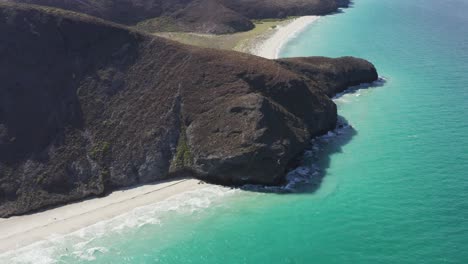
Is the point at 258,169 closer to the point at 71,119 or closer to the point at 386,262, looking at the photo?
the point at 386,262

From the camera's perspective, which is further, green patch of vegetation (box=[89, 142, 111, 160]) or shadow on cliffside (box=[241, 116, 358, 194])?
green patch of vegetation (box=[89, 142, 111, 160])

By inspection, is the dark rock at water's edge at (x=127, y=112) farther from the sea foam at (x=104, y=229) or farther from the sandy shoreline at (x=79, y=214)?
the sea foam at (x=104, y=229)

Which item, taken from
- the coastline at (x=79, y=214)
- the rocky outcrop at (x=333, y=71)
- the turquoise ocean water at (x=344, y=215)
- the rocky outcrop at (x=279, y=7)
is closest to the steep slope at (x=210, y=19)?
the rocky outcrop at (x=279, y=7)

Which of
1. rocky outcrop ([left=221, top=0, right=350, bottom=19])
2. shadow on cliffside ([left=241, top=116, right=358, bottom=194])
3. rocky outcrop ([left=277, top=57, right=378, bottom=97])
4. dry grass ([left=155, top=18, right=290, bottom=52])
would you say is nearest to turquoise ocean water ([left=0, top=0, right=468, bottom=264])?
shadow on cliffside ([left=241, top=116, right=358, bottom=194])

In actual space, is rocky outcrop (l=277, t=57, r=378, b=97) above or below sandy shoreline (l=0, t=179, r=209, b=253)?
above

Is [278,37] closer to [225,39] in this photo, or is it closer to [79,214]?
[225,39]

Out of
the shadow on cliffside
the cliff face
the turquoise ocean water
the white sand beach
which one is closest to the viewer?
the turquoise ocean water

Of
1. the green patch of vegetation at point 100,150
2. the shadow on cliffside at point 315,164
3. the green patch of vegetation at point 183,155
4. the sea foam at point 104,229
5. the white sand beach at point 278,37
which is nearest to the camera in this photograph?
the sea foam at point 104,229

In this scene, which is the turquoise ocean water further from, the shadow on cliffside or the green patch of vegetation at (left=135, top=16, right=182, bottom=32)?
the green patch of vegetation at (left=135, top=16, right=182, bottom=32)
